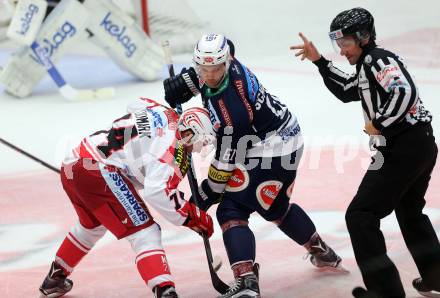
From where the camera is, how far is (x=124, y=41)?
747 centimetres

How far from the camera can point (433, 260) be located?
326 cm

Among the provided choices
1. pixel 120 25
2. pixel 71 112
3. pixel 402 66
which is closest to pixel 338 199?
pixel 402 66

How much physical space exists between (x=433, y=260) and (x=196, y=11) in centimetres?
613

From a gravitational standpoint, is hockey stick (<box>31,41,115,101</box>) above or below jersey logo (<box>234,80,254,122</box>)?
below

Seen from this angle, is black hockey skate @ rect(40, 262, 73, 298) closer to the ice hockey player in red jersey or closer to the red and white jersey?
the ice hockey player in red jersey

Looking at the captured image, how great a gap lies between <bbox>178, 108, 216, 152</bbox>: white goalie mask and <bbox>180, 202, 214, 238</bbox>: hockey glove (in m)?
0.23

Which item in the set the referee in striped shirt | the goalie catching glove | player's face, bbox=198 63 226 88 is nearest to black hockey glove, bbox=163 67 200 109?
player's face, bbox=198 63 226 88

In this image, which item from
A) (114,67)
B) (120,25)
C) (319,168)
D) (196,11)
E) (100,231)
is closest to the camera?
(100,231)

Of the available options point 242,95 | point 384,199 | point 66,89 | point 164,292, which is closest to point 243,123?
point 242,95

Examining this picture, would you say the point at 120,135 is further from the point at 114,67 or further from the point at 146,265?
the point at 114,67

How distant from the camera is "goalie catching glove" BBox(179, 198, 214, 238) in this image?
317cm

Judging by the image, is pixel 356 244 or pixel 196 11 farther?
pixel 196 11

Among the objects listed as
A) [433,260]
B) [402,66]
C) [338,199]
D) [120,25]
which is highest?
[402,66]

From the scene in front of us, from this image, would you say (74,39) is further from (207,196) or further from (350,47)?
(350,47)
